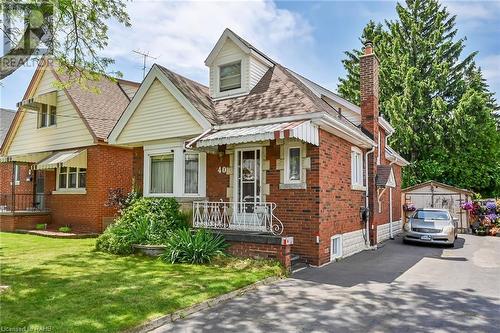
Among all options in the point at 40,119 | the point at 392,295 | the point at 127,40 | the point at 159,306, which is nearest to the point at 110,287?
the point at 159,306

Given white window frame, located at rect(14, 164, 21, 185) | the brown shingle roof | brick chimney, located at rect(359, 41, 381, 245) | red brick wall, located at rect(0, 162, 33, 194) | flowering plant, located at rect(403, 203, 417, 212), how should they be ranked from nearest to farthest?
brick chimney, located at rect(359, 41, 381, 245), the brown shingle roof, flowering plant, located at rect(403, 203, 417, 212), red brick wall, located at rect(0, 162, 33, 194), white window frame, located at rect(14, 164, 21, 185)

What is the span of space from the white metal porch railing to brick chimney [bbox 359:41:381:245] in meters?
5.73

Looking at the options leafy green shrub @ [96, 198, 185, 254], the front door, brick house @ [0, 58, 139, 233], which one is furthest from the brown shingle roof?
the front door

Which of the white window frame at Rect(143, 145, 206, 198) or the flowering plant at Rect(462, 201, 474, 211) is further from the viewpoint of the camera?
the flowering plant at Rect(462, 201, 474, 211)

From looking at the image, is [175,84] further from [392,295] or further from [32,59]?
[392,295]

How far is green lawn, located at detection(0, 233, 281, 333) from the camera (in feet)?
19.3

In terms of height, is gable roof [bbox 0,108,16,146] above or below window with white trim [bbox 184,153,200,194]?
above

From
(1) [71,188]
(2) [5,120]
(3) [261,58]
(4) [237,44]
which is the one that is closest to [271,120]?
(3) [261,58]

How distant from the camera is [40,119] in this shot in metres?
21.6

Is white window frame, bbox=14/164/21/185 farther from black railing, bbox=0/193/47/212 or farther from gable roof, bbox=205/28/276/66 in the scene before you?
gable roof, bbox=205/28/276/66

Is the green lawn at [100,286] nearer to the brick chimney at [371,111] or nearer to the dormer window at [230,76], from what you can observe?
the dormer window at [230,76]

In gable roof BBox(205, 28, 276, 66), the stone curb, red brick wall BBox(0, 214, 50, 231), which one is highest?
gable roof BBox(205, 28, 276, 66)

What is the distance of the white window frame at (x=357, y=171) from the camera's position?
14.2 metres

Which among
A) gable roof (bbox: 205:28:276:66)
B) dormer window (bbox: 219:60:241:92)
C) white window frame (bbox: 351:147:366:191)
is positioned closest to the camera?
gable roof (bbox: 205:28:276:66)
